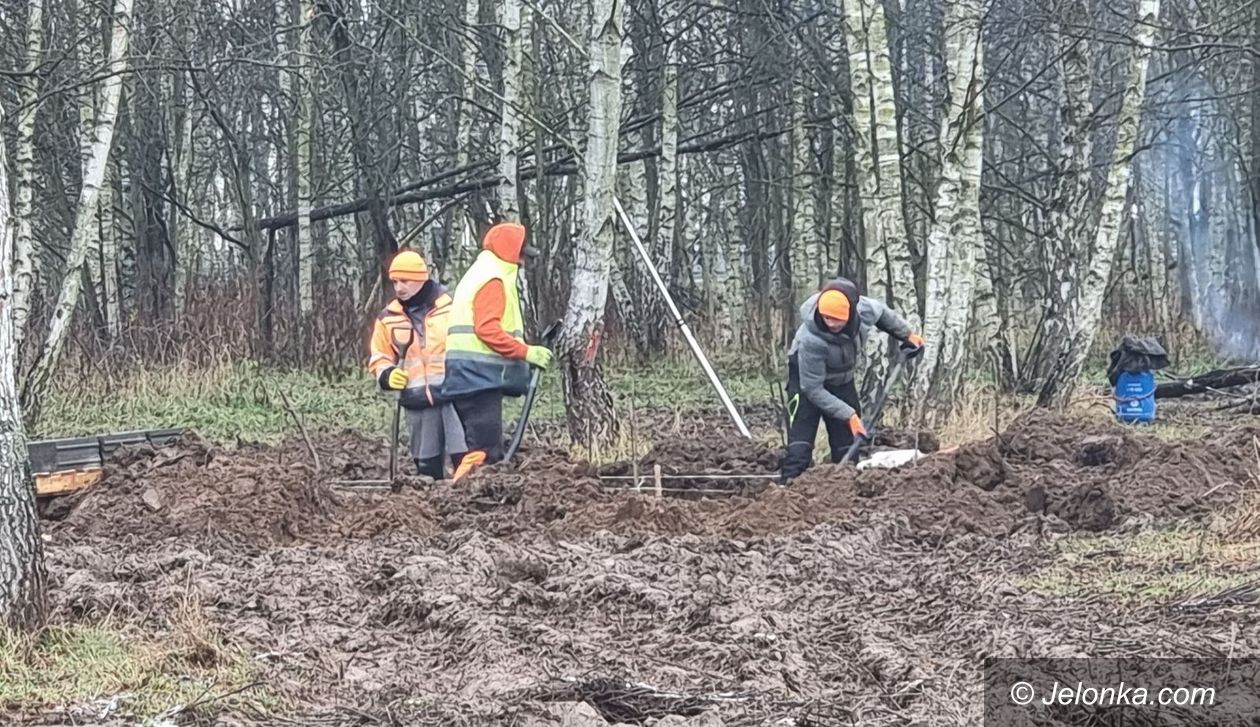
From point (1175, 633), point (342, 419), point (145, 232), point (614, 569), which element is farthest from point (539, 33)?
point (1175, 633)

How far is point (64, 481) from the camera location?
33.5 feet

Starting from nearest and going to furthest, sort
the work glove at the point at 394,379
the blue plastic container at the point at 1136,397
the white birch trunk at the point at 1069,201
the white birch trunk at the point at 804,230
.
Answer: the work glove at the point at 394,379, the blue plastic container at the point at 1136,397, the white birch trunk at the point at 1069,201, the white birch trunk at the point at 804,230

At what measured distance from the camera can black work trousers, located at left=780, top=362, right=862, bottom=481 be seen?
1076 centimetres

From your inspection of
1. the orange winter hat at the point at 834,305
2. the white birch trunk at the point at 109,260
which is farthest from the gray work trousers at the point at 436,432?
the white birch trunk at the point at 109,260

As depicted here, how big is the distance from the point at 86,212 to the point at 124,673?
8.40 m

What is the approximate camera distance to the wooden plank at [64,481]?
10.1 meters

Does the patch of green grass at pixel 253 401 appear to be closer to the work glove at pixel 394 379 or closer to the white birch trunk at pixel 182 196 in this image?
the white birch trunk at pixel 182 196

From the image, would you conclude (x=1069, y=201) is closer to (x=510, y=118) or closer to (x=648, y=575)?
(x=510, y=118)

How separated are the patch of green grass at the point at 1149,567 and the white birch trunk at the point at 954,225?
4.85 meters

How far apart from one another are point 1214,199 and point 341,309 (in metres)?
15.5

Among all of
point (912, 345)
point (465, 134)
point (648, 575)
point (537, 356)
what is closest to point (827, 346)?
point (912, 345)

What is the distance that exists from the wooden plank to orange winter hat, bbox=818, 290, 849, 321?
5037 millimetres

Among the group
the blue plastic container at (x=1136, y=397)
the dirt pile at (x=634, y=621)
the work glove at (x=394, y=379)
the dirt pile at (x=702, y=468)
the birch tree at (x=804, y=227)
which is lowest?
the dirt pile at (x=634, y=621)

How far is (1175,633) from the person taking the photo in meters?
5.33
